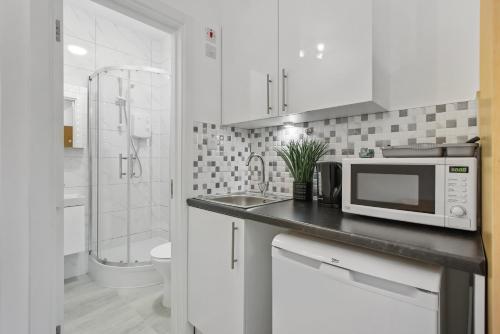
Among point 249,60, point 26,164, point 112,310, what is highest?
point 249,60

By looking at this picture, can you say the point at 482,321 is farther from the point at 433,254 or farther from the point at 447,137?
the point at 447,137

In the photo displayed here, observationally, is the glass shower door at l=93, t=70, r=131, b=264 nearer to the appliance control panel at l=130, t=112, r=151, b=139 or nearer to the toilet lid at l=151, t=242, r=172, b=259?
the appliance control panel at l=130, t=112, r=151, b=139

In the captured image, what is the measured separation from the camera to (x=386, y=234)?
2.78ft

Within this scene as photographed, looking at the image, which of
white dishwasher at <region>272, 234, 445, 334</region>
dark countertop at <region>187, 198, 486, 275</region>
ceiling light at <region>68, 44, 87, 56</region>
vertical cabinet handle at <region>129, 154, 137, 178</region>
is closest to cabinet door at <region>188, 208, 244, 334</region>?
dark countertop at <region>187, 198, 486, 275</region>

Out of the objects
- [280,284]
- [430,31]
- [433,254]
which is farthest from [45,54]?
[430,31]

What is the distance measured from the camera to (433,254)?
69cm

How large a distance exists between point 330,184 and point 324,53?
68 centimetres

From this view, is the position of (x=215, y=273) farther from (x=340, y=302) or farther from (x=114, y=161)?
(x=114, y=161)

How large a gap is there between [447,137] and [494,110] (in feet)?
2.64

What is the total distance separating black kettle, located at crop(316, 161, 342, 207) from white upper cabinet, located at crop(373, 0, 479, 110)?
407mm

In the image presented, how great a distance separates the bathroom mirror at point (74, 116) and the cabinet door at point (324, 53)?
215 cm

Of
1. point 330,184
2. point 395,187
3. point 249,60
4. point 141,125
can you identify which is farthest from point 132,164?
point 395,187

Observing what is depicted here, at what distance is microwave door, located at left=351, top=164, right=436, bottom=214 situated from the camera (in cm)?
92

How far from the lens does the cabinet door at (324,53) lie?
1123 millimetres
